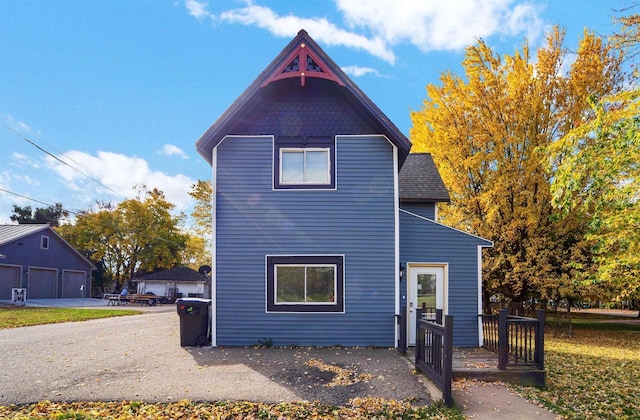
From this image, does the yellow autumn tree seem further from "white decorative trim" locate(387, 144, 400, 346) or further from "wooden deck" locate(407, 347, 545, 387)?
"wooden deck" locate(407, 347, 545, 387)

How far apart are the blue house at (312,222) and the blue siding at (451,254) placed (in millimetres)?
24

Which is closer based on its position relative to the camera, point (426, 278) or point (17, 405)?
point (17, 405)

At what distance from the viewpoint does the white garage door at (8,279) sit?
1020 inches

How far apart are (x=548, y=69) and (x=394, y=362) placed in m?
12.2

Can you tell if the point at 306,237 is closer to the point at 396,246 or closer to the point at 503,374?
the point at 396,246

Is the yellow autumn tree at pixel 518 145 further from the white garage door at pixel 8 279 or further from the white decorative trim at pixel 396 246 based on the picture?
the white garage door at pixel 8 279

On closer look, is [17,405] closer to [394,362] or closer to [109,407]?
[109,407]

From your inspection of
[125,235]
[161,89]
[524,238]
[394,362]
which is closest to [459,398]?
[394,362]

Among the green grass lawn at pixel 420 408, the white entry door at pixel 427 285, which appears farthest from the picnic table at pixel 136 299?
the green grass lawn at pixel 420 408

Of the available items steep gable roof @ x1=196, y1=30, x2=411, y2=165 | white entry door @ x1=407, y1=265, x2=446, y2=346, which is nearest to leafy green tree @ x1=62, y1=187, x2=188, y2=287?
steep gable roof @ x1=196, y1=30, x2=411, y2=165

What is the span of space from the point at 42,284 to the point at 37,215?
1968cm

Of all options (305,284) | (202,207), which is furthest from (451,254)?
(202,207)

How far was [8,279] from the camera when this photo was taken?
1041 inches

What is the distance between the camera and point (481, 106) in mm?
16078
